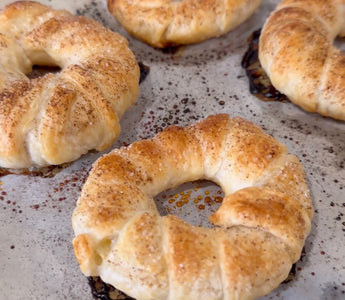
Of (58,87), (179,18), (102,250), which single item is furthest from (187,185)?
(179,18)

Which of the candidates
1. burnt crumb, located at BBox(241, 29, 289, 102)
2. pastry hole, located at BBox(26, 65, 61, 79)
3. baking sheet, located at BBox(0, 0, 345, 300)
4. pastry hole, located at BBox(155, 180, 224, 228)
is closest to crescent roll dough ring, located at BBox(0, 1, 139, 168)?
pastry hole, located at BBox(26, 65, 61, 79)

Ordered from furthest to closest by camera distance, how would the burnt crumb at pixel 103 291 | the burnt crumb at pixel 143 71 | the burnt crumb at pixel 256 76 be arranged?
1. the burnt crumb at pixel 143 71
2. the burnt crumb at pixel 256 76
3. the burnt crumb at pixel 103 291

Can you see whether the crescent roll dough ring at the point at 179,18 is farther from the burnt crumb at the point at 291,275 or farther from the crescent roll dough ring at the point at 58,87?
the burnt crumb at the point at 291,275

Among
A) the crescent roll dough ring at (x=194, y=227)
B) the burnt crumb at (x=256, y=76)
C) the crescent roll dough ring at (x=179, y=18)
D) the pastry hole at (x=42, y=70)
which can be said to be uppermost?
the crescent roll dough ring at (x=179, y=18)

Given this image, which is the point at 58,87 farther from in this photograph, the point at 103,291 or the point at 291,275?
the point at 291,275

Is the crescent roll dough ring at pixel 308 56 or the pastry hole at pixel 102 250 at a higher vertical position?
the crescent roll dough ring at pixel 308 56

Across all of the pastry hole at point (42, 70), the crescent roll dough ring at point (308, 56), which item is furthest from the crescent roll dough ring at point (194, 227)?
the pastry hole at point (42, 70)

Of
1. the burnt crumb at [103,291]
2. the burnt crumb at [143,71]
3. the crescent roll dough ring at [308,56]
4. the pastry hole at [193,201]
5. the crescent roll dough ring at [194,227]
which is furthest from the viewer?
the burnt crumb at [143,71]
